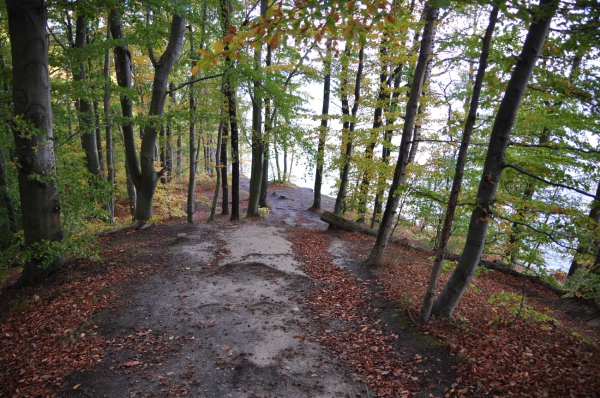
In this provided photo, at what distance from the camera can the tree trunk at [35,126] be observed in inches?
194

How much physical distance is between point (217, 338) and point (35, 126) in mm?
4889

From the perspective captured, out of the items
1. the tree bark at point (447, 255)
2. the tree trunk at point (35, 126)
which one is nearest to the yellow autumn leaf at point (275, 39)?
the tree trunk at point (35, 126)

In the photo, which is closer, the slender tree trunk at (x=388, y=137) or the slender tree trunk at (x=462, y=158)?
the slender tree trunk at (x=462, y=158)

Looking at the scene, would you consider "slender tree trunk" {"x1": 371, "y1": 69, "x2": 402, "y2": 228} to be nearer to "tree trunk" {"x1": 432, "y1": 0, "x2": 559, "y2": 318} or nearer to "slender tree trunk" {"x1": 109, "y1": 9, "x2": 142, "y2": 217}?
"tree trunk" {"x1": 432, "y1": 0, "x2": 559, "y2": 318}

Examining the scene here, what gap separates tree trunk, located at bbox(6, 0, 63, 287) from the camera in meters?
4.92

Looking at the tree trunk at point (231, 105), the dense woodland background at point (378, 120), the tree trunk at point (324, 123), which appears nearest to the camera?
the dense woodland background at point (378, 120)

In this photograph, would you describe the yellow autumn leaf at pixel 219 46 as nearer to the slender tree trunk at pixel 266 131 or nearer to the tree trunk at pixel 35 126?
the tree trunk at pixel 35 126

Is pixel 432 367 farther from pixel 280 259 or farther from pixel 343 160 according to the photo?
pixel 343 160

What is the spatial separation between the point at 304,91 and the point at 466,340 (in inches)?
766

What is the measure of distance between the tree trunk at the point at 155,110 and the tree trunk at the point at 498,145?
8318mm

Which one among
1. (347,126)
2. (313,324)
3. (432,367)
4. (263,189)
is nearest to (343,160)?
(347,126)

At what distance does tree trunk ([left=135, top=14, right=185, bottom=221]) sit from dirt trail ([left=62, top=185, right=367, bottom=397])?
156 inches

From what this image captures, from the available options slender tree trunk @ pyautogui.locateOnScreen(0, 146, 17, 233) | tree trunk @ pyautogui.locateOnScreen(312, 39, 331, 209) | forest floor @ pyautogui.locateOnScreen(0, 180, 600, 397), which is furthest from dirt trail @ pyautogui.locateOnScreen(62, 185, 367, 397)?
tree trunk @ pyautogui.locateOnScreen(312, 39, 331, 209)

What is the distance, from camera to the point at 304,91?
832 inches
